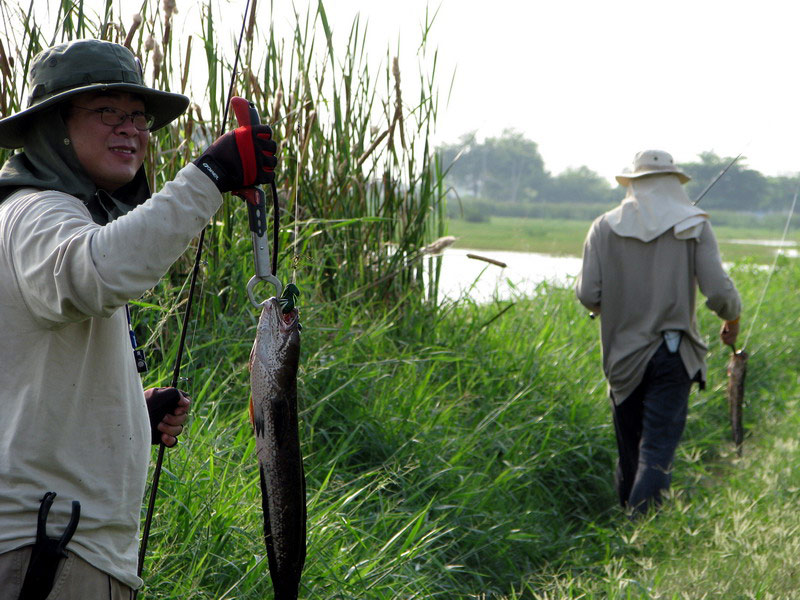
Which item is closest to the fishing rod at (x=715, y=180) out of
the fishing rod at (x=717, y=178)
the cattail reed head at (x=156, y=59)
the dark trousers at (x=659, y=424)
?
the fishing rod at (x=717, y=178)

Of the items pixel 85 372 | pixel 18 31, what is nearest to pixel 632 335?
pixel 18 31

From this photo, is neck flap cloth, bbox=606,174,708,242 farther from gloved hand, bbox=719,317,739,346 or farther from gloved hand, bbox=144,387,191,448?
gloved hand, bbox=144,387,191,448

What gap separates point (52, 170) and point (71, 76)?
0.62 ft

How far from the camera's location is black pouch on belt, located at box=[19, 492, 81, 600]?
1.72 m

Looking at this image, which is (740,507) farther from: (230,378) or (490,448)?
(230,378)

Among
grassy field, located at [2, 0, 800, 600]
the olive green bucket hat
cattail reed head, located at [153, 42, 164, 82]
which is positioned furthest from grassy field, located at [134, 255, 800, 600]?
the olive green bucket hat

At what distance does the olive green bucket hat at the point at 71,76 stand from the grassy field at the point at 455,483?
146 cm

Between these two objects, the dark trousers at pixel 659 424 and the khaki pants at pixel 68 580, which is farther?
the dark trousers at pixel 659 424

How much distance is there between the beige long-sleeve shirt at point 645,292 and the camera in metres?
4.68

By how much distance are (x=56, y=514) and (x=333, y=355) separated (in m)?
2.72

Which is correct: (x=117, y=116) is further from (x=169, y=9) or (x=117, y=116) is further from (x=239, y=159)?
(x=169, y=9)

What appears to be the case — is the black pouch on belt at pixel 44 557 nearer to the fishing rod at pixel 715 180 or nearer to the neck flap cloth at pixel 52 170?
the neck flap cloth at pixel 52 170

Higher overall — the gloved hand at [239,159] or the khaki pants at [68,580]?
the gloved hand at [239,159]

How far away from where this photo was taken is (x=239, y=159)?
1.70m
